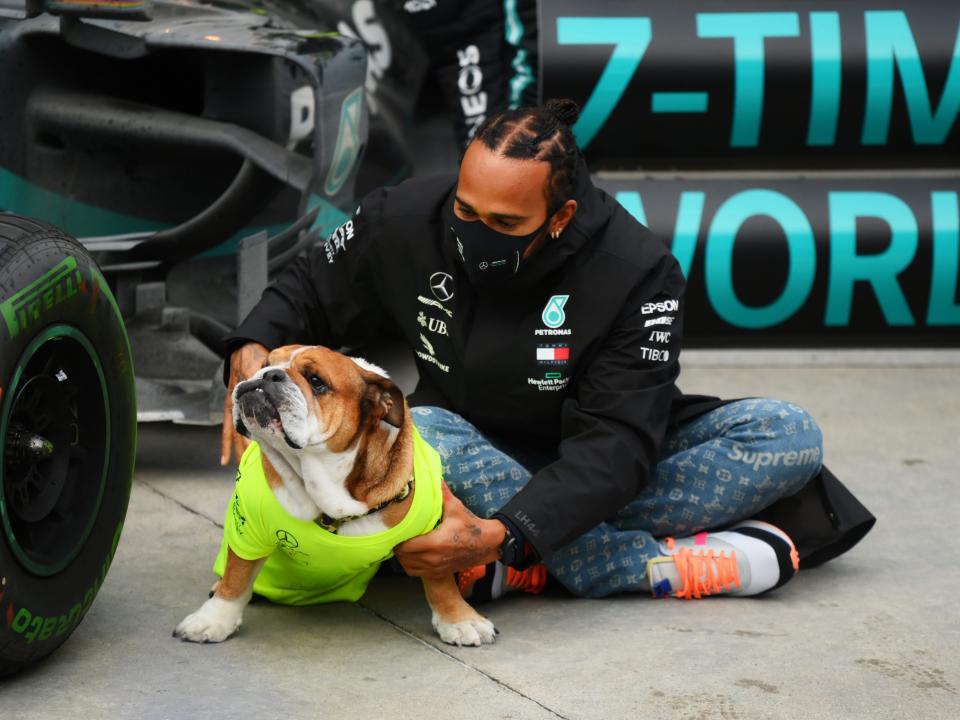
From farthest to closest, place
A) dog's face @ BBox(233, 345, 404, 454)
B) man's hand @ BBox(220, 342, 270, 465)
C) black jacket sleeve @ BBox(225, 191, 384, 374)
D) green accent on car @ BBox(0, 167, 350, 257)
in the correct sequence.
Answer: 1. green accent on car @ BBox(0, 167, 350, 257)
2. black jacket sleeve @ BBox(225, 191, 384, 374)
3. man's hand @ BBox(220, 342, 270, 465)
4. dog's face @ BBox(233, 345, 404, 454)

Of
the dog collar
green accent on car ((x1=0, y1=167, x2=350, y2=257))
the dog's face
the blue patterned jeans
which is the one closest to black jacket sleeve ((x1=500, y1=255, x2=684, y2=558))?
the blue patterned jeans

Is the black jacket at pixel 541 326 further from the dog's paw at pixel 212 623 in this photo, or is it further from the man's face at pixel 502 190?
the dog's paw at pixel 212 623

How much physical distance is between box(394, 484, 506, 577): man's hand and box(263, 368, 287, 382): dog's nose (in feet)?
1.47

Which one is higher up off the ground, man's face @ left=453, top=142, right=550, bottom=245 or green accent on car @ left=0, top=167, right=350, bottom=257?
man's face @ left=453, top=142, right=550, bottom=245

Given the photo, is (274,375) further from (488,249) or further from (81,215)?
(81,215)

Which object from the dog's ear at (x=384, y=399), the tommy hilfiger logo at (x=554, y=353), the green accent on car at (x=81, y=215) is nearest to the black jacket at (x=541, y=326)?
the tommy hilfiger logo at (x=554, y=353)

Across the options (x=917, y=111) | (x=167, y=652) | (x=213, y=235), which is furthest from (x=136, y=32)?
(x=917, y=111)

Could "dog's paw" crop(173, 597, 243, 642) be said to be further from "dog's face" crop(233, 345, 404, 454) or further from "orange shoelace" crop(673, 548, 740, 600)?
"orange shoelace" crop(673, 548, 740, 600)

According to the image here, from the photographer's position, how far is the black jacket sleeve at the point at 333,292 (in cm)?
323

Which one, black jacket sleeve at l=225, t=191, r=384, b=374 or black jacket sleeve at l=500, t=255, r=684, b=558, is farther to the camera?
black jacket sleeve at l=225, t=191, r=384, b=374

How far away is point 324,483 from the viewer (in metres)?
2.69

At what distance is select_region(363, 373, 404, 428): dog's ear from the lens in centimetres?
272

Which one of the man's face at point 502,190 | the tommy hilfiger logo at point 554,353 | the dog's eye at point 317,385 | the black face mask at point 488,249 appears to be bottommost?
the tommy hilfiger logo at point 554,353

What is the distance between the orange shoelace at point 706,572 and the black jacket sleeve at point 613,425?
10.1 inches
